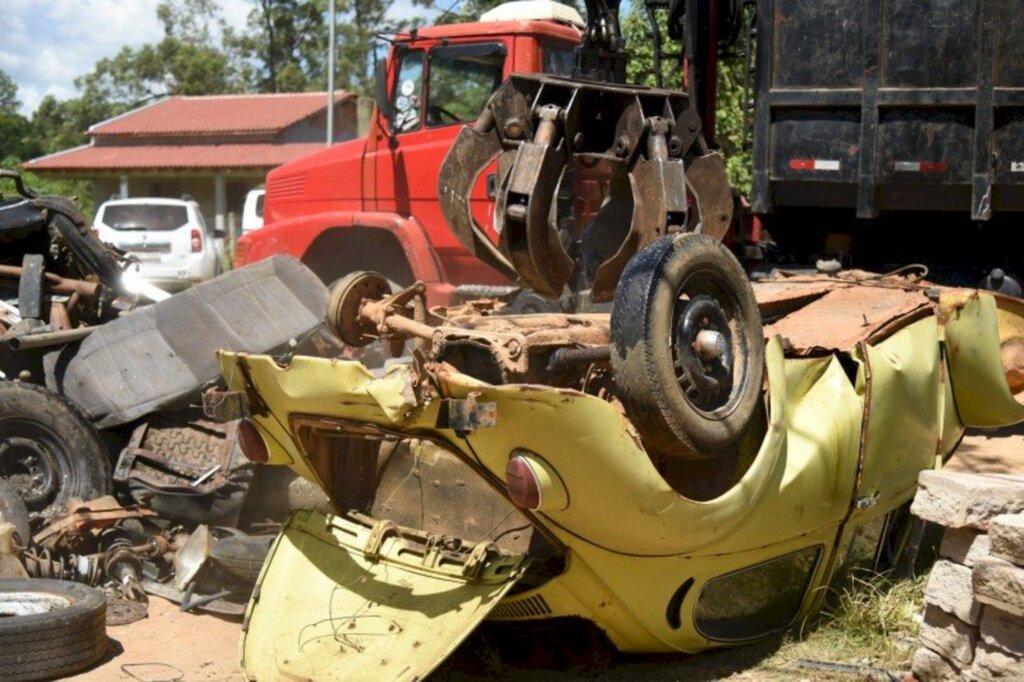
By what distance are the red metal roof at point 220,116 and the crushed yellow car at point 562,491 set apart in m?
30.6

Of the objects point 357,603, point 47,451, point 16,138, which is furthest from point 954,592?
point 16,138

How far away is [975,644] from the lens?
13.9ft

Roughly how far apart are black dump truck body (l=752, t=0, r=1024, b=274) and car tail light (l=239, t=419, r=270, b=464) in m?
4.60

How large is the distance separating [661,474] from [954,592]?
1.05 meters

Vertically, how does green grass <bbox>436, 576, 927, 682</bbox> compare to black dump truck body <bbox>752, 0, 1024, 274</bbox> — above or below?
below

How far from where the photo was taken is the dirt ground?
15.5 ft

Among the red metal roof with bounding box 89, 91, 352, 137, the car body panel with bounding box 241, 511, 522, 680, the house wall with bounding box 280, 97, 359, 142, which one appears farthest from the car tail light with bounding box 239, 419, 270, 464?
the red metal roof with bounding box 89, 91, 352, 137

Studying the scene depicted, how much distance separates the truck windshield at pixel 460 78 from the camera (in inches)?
380

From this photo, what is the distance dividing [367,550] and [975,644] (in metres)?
2.12

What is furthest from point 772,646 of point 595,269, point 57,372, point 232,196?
point 232,196

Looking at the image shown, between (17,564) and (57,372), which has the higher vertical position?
(57,372)

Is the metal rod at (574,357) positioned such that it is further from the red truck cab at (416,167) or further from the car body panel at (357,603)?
the red truck cab at (416,167)

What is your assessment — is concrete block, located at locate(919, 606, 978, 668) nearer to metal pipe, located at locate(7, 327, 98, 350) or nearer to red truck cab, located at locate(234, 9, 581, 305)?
metal pipe, located at locate(7, 327, 98, 350)

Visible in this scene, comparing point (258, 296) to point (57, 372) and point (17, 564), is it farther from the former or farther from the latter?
point (17, 564)
